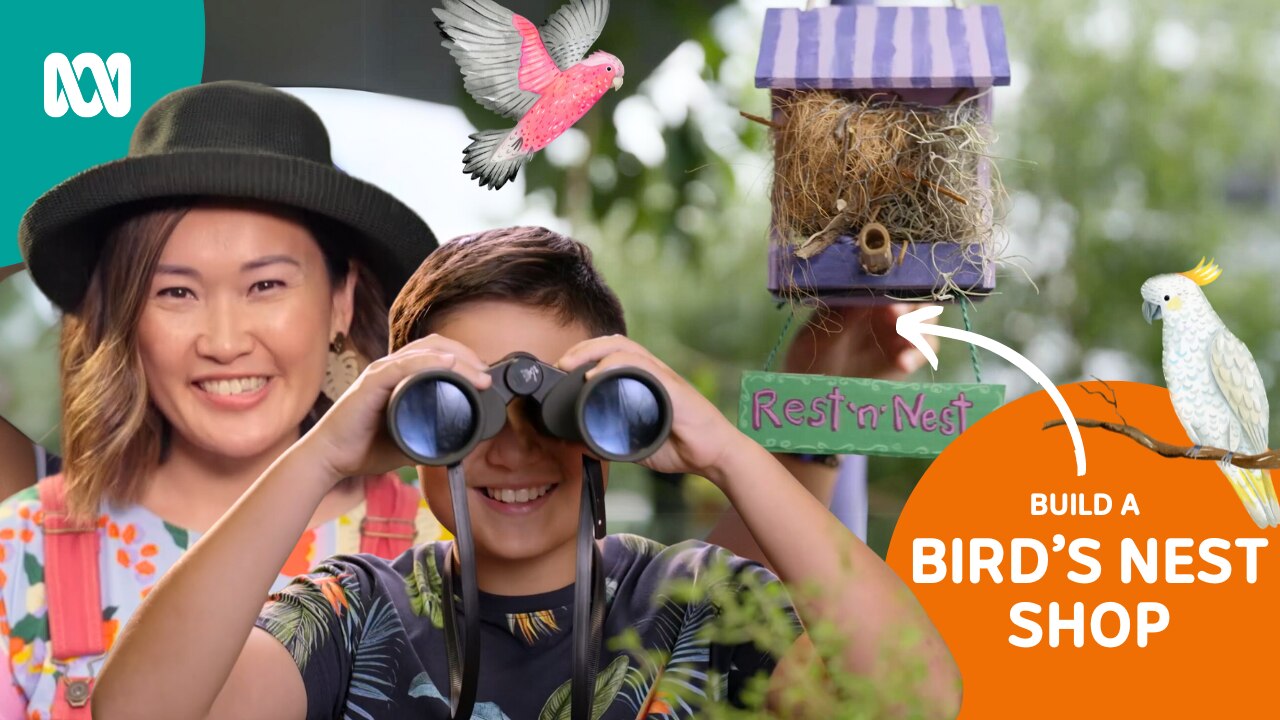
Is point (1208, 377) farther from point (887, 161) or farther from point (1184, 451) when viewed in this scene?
point (887, 161)

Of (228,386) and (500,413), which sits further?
(228,386)

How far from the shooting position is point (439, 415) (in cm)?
94

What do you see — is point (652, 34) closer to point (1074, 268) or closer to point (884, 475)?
point (884, 475)

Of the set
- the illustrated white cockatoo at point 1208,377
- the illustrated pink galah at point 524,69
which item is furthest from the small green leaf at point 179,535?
the illustrated white cockatoo at point 1208,377

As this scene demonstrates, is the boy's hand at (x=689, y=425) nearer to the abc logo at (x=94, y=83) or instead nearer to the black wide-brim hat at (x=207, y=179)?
the black wide-brim hat at (x=207, y=179)

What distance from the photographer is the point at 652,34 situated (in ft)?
4.89

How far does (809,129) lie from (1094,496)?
56cm

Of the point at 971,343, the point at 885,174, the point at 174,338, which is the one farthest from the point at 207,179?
the point at 971,343

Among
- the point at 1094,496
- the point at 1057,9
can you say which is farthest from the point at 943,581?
the point at 1057,9

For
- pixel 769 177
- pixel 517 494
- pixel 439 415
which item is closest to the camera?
pixel 439 415

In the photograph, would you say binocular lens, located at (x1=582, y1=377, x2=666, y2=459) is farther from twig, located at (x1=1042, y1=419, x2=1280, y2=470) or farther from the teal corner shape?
the teal corner shape

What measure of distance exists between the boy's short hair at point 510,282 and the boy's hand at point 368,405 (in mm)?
150

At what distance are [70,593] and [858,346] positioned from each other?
→ 928mm

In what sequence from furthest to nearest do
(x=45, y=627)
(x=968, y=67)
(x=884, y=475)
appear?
(x=884, y=475) < (x=45, y=627) < (x=968, y=67)
